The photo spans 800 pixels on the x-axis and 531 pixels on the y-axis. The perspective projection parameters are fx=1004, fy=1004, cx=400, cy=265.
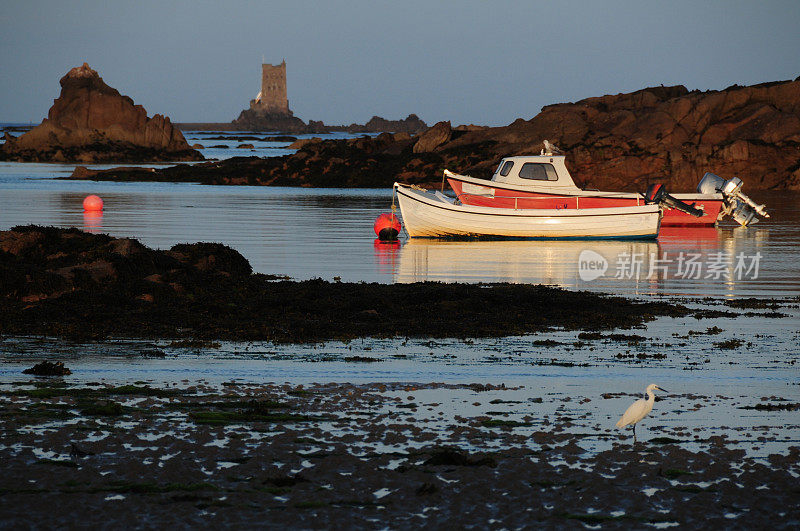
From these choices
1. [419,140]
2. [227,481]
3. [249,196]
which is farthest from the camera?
[419,140]

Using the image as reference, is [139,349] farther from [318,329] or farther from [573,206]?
[573,206]

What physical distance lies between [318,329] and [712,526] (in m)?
7.51

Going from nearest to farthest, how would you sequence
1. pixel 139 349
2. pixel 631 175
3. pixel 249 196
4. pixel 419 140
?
pixel 139 349 → pixel 249 196 → pixel 631 175 → pixel 419 140

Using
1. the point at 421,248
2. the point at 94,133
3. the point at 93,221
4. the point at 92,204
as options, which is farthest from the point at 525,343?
the point at 94,133

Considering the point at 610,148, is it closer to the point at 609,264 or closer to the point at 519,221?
the point at 519,221

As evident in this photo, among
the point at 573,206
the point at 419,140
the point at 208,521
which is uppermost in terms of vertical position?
the point at 419,140

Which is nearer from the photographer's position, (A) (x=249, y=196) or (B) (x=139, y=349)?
(B) (x=139, y=349)

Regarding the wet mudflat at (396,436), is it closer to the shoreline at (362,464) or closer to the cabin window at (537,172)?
the shoreline at (362,464)

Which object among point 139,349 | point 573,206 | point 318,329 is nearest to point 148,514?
point 139,349

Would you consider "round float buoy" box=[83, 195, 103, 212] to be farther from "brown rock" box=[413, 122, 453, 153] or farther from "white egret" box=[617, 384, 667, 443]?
"brown rock" box=[413, 122, 453, 153]

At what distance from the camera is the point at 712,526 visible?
19.9 feet

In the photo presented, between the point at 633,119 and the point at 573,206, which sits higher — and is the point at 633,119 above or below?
above

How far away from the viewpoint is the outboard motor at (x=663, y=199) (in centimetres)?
3109

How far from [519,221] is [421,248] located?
12.5ft
